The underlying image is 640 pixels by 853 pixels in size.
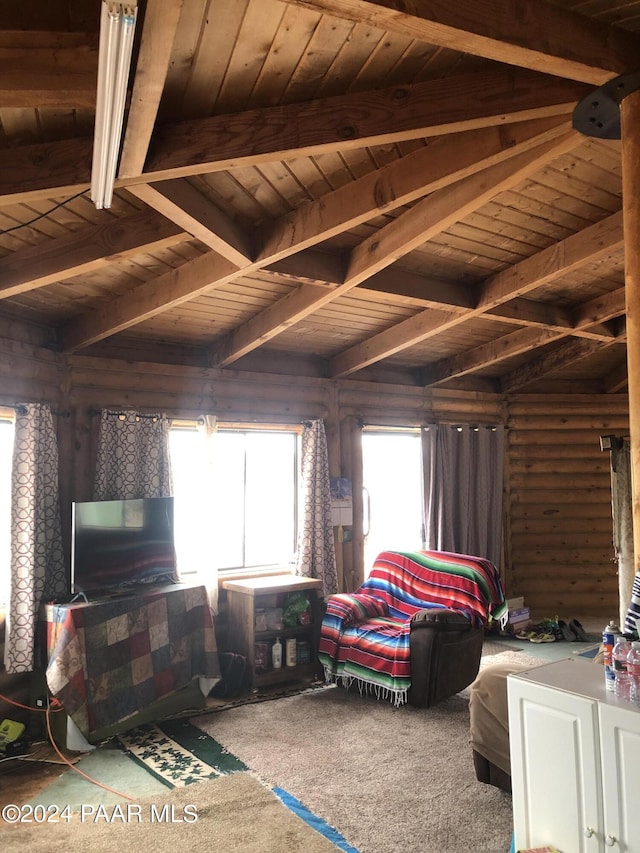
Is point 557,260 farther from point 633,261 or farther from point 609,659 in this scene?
point 609,659

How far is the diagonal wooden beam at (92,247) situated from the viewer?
336cm

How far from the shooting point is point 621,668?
2172 millimetres

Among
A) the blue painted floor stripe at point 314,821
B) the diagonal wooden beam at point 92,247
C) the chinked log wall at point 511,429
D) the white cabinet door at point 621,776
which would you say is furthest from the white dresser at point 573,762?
the chinked log wall at point 511,429

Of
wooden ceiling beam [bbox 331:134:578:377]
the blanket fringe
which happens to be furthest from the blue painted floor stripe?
wooden ceiling beam [bbox 331:134:578:377]

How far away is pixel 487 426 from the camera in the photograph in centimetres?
725

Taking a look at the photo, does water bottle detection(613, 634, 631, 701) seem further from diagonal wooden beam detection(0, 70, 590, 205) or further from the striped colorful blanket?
the striped colorful blanket

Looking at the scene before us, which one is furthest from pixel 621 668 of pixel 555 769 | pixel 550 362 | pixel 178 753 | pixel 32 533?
pixel 550 362

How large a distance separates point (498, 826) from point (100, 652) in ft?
7.85

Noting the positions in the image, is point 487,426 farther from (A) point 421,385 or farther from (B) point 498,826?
(B) point 498,826

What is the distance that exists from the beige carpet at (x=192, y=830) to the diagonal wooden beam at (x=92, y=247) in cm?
267

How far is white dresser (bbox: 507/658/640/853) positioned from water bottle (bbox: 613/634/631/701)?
37 mm

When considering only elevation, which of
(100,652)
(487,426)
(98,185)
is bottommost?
(100,652)

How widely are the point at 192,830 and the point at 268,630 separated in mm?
2139

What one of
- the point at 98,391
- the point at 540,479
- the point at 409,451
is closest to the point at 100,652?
the point at 98,391
